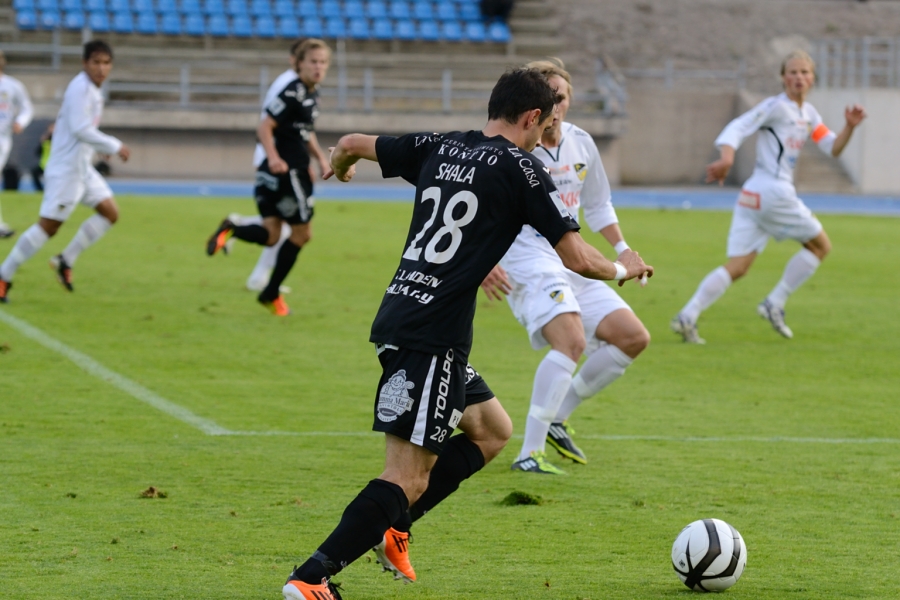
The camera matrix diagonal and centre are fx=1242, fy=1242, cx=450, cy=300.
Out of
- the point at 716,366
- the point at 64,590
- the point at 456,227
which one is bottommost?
the point at 716,366

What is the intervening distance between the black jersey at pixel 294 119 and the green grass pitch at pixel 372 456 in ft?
4.54

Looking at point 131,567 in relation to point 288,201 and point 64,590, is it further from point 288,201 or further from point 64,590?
point 288,201

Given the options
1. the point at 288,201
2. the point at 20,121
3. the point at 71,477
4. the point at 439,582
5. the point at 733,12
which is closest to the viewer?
the point at 439,582

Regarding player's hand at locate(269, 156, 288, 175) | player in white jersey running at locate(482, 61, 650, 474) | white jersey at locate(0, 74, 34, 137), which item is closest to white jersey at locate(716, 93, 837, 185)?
player's hand at locate(269, 156, 288, 175)

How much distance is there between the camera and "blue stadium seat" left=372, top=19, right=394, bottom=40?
3186 cm

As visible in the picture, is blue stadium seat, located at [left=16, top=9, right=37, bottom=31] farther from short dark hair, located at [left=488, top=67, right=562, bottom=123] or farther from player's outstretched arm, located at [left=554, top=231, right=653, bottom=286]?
player's outstretched arm, located at [left=554, top=231, right=653, bottom=286]

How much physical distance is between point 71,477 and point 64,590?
5.18 ft

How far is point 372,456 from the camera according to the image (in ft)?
19.9

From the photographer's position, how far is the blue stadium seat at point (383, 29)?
3186 centimetres

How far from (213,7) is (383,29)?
4.43 m

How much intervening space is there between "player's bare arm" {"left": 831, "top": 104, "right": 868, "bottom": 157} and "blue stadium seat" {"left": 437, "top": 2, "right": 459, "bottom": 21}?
78.5ft

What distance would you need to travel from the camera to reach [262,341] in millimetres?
9398

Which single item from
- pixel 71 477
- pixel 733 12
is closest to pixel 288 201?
pixel 71 477

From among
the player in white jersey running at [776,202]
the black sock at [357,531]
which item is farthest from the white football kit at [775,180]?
the black sock at [357,531]
